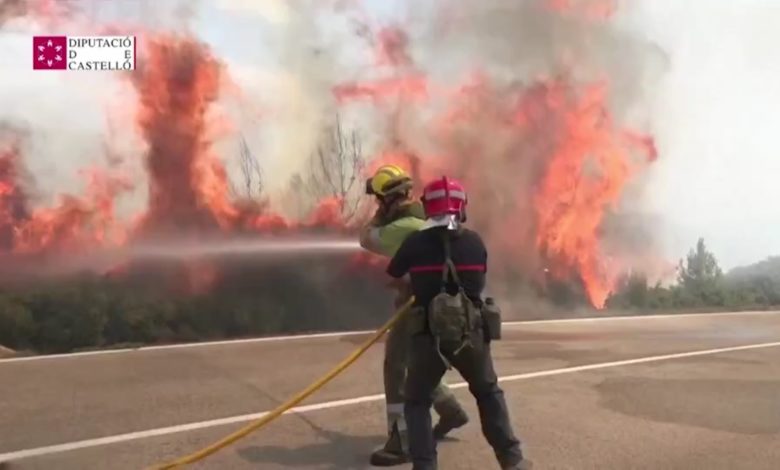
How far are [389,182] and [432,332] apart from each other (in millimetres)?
951

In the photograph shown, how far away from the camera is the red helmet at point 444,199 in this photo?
10.5ft

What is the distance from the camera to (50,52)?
417 inches

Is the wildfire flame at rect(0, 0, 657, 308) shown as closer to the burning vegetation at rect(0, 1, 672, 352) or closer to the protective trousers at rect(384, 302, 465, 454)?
the burning vegetation at rect(0, 1, 672, 352)

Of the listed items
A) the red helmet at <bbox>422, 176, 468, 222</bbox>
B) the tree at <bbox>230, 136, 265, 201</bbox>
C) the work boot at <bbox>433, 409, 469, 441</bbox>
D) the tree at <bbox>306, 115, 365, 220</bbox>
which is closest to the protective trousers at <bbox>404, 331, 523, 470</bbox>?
the red helmet at <bbox>422, 176, 468, 222</bbox>

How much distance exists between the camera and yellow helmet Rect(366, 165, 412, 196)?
12.1 feet

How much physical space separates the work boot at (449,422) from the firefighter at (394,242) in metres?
0.38

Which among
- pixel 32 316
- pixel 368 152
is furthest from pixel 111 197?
pixel 368 152

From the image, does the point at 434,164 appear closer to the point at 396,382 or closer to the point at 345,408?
the point at 345,408

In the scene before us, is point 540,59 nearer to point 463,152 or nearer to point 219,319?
point 463,152

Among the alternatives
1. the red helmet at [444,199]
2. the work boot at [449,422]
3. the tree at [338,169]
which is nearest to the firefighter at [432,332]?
the red helmet at [444,199]

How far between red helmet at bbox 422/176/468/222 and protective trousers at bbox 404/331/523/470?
57 cm

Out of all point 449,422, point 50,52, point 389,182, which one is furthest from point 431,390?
point 50,52

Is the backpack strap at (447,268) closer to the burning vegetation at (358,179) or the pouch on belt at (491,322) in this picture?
the pouch on belt at (491,322)

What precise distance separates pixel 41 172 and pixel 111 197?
1075 mm
